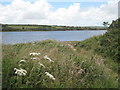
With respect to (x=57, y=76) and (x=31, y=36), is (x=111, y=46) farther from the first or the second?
(x=31, y=36)

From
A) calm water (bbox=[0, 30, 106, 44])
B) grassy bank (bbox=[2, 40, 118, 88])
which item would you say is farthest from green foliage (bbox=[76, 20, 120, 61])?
grassy bank (bbox=[2, 40, 118, 88])

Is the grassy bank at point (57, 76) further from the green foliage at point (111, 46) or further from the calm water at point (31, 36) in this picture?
the green foliage at point (111, 46)

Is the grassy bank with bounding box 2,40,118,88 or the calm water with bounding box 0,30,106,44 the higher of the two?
the calm water with bounding box 0,30,106,44

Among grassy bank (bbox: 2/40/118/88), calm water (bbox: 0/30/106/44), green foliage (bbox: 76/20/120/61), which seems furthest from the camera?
green foliage (bbox: 76/20/120/61)

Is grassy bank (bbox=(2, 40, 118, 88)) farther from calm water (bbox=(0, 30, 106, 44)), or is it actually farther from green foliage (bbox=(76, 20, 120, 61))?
green foliage (bbox=(76, 20, 120, 61))

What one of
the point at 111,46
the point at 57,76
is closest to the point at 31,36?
the point at 111,46

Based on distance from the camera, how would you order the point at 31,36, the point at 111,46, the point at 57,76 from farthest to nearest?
the point at 31,36
the point at 111,46
the point at 57,76

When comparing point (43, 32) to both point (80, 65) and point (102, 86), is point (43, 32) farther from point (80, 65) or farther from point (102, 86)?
point (102, 86)

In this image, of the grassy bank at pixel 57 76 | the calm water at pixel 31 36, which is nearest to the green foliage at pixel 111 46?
the calm water at pixel 31 36

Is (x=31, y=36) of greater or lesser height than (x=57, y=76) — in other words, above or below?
above

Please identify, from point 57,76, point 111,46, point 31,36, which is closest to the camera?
point 57,76

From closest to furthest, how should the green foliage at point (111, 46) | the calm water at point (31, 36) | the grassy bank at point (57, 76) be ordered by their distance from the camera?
1. the grassy bank at point (57, 76)
2. the calm water at point (31, 36)
3. the green foliage at point (111, 46)

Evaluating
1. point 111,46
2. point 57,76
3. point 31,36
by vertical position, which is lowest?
point 57,76

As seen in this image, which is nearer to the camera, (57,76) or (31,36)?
(57,76)
